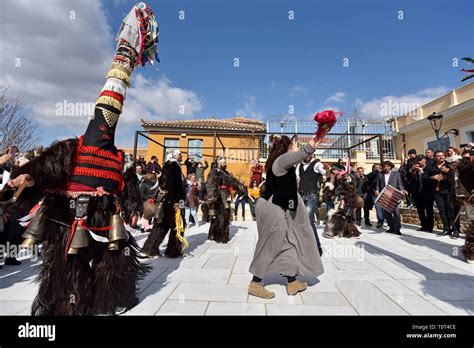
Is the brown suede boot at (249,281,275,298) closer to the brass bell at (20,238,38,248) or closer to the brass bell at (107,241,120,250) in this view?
the brass bell at (107,241,120,250)

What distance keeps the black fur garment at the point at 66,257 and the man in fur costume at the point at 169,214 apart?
222 cm

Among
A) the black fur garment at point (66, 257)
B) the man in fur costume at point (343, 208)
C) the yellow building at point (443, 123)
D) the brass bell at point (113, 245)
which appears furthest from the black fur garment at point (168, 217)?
the yellow building at point (443, 123)

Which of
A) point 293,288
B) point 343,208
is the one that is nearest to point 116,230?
point 293,288

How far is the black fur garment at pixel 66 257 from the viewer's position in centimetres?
209

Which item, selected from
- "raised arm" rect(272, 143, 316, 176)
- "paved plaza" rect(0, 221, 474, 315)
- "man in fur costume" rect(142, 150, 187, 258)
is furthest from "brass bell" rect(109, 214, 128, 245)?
"man in fur costume" rect(142, 150, 187, 258)

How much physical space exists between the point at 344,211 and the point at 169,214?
4557 millimetres

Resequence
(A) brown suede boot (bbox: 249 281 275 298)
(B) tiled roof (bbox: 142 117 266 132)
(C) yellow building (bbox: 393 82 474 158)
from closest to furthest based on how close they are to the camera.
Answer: (A) brown suede boot (bbox: 249 281 275 298), (C) yellow building (bbox: 393 82 474 158), (B) tiled roof (bbox: 142 117 266 132)

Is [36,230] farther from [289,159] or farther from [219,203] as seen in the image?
[219,203]

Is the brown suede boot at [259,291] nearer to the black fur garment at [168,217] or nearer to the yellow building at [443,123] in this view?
the black fur garment at [168,217]

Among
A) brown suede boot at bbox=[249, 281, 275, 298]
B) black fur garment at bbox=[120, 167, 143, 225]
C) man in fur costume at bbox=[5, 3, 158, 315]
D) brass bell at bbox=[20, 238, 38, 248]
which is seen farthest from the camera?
brown suede boot at bbox=[249, 281, 275, 298]

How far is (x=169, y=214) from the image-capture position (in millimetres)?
4598

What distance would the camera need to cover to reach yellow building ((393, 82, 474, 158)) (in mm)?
13414
